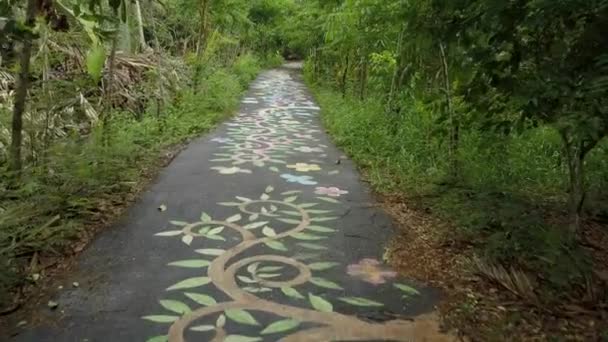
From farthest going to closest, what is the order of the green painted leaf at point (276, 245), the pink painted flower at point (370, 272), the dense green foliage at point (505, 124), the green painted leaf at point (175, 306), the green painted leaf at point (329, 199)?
1. the green painted leaf at point (329, 199)
2. the green painted leaf at point (276, 245)
3. the pink painted flower at point (370, 272)
4. the green painted leaf at point (175, 306)
5. the dense green foliage at point (505, 124)

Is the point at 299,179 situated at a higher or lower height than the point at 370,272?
lower

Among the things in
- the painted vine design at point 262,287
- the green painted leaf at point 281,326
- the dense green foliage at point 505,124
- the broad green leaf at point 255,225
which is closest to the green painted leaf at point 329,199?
the painted vine design at point 262,287

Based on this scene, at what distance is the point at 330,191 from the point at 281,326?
8.86 feet

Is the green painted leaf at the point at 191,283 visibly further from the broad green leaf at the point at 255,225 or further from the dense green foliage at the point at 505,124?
the dense green foliage at the point at 505,124

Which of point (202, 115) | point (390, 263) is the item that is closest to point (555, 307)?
point (390, 263)

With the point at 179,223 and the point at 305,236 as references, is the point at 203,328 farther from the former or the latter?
the point at 179,223

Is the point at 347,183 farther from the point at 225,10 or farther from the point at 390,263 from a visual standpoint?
the point at 225,10

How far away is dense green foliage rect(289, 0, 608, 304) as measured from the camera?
2471 mm

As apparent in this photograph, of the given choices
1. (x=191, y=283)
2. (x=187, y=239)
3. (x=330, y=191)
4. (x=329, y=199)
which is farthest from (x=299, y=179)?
(x=191, y=283)

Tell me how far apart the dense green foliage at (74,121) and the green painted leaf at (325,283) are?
1.79 meters

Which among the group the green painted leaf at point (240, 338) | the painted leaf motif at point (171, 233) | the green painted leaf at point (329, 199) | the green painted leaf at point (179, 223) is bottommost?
the green painted leaf at point (179, 223)

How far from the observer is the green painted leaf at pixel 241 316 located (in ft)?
8.74

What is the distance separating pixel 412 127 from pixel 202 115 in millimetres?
4369

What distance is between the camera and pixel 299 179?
223 inches
